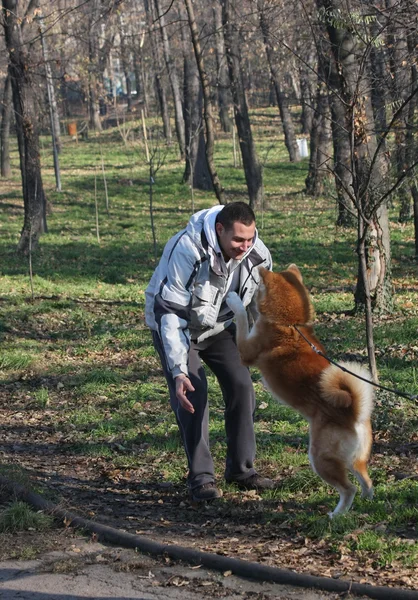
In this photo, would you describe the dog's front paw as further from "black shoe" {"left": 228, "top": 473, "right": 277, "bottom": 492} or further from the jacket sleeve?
"black shoe" {"left": 228, "top": 473, "right": 277, "bottom": 492}

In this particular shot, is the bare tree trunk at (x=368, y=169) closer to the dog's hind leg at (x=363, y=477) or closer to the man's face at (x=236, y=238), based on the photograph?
the man's face at (x=236, y=238)

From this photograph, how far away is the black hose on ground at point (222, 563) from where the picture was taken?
145 inches

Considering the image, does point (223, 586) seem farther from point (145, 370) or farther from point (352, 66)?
point (352, 66)

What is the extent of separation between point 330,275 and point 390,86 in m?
6.41

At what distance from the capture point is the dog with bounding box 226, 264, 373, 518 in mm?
4590

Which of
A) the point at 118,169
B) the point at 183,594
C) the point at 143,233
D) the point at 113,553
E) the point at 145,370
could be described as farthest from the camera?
the point at 118,169

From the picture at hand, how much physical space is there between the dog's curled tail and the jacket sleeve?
0.90m

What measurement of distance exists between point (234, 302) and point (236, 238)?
0.52 m

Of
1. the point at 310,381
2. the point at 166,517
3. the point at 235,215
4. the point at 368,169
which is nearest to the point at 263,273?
the point at 235,215

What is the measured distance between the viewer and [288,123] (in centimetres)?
3281

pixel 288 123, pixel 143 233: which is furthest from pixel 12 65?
pixel 288 123

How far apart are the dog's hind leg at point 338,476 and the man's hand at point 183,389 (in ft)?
2.71

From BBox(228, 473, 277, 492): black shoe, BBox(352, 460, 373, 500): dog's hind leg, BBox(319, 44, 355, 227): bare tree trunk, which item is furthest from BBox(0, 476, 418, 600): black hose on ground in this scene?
BBox(319, 44, 355, 227): bare tree trunk

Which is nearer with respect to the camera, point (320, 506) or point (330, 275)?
point (320, 506)
